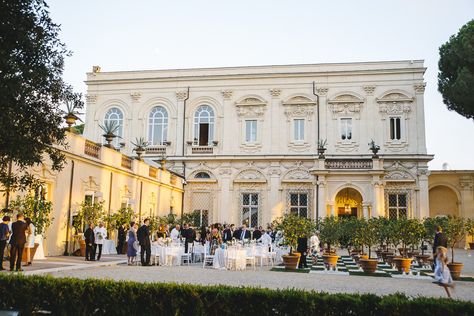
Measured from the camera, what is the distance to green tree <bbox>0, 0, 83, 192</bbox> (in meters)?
8.16

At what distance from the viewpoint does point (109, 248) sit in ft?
64.3

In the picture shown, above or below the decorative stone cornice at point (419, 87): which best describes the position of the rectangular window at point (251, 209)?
below

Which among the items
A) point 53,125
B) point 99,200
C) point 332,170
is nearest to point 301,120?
point 332,170

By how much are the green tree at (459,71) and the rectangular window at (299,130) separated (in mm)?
8495

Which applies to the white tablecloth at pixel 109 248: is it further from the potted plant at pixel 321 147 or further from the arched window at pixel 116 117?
the potted plant at pixel 321 147

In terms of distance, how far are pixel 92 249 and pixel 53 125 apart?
24.0 feet

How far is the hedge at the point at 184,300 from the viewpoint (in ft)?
21.3

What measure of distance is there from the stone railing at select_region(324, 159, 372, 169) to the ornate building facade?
82 mm

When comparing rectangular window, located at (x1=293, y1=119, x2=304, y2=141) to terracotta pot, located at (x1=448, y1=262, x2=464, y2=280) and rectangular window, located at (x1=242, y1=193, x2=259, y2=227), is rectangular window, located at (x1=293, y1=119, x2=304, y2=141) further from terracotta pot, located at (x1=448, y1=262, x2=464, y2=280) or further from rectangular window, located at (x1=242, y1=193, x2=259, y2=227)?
terracotta pot, located at (x1=448, y1=262, x2=464, y2=280)

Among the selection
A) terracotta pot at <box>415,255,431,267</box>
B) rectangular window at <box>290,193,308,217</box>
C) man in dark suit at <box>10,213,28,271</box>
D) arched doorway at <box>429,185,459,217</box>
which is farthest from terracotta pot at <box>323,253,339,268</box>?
arched doorway at <box>429,185,459,217</box>

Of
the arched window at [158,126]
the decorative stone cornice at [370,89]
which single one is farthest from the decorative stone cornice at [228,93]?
the decorative stone cornice at [370,89]

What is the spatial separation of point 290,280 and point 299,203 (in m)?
17.1

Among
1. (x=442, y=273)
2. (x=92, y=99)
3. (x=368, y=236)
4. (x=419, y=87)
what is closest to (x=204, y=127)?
(x=92, y=99)

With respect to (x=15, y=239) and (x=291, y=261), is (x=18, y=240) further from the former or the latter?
(x=291, y=261)
